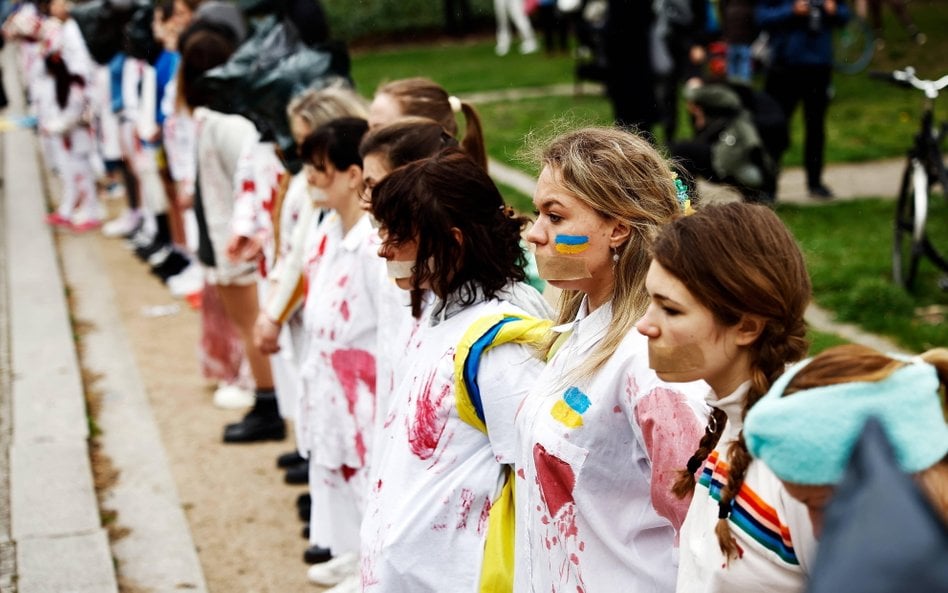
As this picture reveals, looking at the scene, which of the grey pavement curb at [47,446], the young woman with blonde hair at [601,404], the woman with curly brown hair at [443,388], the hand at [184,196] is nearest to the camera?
the young woman with blonde hair at [601,404]

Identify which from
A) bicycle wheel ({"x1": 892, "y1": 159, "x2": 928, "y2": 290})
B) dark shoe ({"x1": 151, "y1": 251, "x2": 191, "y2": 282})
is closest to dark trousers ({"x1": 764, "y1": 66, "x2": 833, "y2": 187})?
bicycle wheel ({"x1": 892, "y1": 159, "x2": 928, "y2": 290})

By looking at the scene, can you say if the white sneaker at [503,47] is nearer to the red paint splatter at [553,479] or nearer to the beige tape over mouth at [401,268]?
the beige tape over mouth at [401,268]

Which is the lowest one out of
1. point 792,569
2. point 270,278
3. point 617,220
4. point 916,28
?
point 916,28

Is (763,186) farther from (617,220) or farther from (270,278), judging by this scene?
(617,220)

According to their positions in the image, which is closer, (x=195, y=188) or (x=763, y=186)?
(x=195, y=188)

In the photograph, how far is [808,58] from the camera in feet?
31.8

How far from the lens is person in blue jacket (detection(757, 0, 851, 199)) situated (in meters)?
9.61

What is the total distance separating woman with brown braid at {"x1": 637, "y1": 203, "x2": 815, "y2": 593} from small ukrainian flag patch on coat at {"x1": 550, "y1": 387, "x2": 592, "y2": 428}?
13.7 inches

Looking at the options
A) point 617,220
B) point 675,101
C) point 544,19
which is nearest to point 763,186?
point 675,101

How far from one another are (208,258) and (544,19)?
15800 mm

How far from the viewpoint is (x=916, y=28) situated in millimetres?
18234

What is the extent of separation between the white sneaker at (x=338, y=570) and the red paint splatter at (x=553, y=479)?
2208 mm

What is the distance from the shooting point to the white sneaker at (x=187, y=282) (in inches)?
370

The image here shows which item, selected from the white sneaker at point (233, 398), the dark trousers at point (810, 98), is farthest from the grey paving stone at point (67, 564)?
the dark trousers at point (810, 98)
